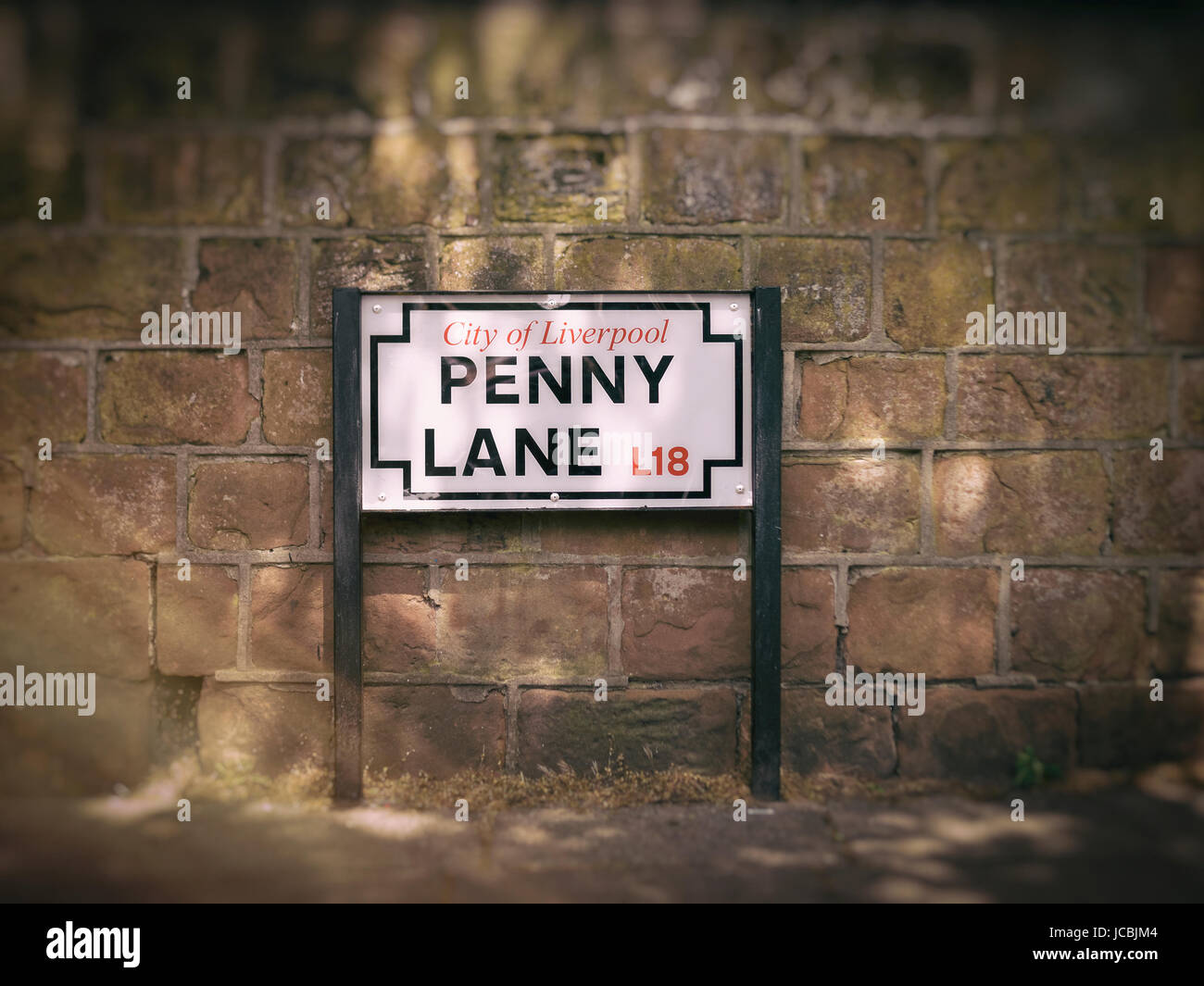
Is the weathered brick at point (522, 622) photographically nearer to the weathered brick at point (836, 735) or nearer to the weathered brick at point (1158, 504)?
the weathered brick at point (836, 735)

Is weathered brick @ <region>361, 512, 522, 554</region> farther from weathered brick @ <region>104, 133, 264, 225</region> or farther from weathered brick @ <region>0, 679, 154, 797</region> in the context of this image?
weathered brick @ <region>104, 133, 264, 225</region>

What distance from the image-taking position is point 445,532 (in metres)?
2.83

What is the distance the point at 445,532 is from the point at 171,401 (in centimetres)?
112

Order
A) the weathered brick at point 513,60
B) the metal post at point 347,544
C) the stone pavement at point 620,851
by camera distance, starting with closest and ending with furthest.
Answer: the stone pavement at point 620,851 → the metal post at point 347,544 → the weathered brick at point 513,60

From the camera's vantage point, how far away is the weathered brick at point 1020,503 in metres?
2.84

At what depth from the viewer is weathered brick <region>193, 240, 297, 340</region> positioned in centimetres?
282

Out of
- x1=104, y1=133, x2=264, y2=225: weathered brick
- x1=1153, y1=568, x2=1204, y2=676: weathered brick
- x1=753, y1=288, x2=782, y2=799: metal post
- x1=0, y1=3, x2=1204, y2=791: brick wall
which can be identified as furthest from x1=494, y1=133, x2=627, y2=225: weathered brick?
x1=1153, y1=568, x2=1204, y2=676: weathered brick

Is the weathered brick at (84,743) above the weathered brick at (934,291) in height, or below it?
below

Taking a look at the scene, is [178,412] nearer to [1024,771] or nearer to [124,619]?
[124,619]

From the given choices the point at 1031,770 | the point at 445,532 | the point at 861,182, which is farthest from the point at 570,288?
the point at 1031,770

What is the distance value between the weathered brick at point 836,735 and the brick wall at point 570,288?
14mm

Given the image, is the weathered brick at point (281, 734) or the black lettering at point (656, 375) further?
the weathered brick at point (281, 734)

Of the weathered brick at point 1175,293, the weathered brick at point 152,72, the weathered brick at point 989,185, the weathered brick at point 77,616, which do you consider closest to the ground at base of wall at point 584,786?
the weathered brick at point 77,616

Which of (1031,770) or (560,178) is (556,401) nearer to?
(560,178)
